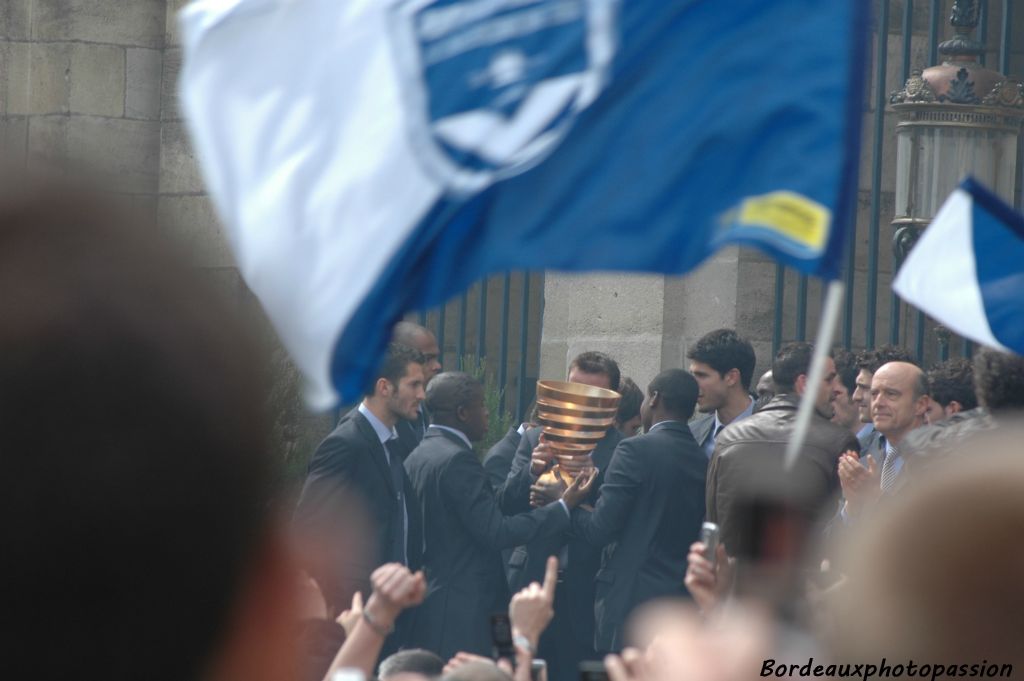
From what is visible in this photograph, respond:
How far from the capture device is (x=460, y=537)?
7.76m

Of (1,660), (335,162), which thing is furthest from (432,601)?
(1,660)

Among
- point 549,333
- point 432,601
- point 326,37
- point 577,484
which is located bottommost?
point 432,601

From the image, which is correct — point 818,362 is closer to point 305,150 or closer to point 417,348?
point 305,150

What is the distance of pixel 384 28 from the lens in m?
3.13

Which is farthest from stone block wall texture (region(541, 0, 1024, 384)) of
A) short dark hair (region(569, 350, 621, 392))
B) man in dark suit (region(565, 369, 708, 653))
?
man in dark suit (region(565, 369, 708, 653))

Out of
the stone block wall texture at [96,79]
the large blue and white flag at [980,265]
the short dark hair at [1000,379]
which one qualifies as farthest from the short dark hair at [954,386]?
the stone block wall texture at [96,79]

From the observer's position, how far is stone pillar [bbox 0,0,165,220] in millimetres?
10062

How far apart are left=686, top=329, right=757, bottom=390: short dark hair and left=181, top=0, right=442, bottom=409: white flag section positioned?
15.7 ft

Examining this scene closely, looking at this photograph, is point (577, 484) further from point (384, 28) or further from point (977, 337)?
point (384, 28)

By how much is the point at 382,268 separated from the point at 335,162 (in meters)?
0.25

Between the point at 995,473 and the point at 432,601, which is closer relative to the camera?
the point at 995,473

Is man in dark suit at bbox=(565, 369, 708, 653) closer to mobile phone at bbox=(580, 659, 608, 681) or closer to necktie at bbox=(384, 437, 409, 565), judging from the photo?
necktie at bbox=(384, 437, 409, 565)

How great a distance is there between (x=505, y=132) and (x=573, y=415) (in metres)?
4.56

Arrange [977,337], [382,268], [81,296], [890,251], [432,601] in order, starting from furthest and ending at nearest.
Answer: [890,251] < [432,601] < [977,337] < [382,268] < [81,296]
